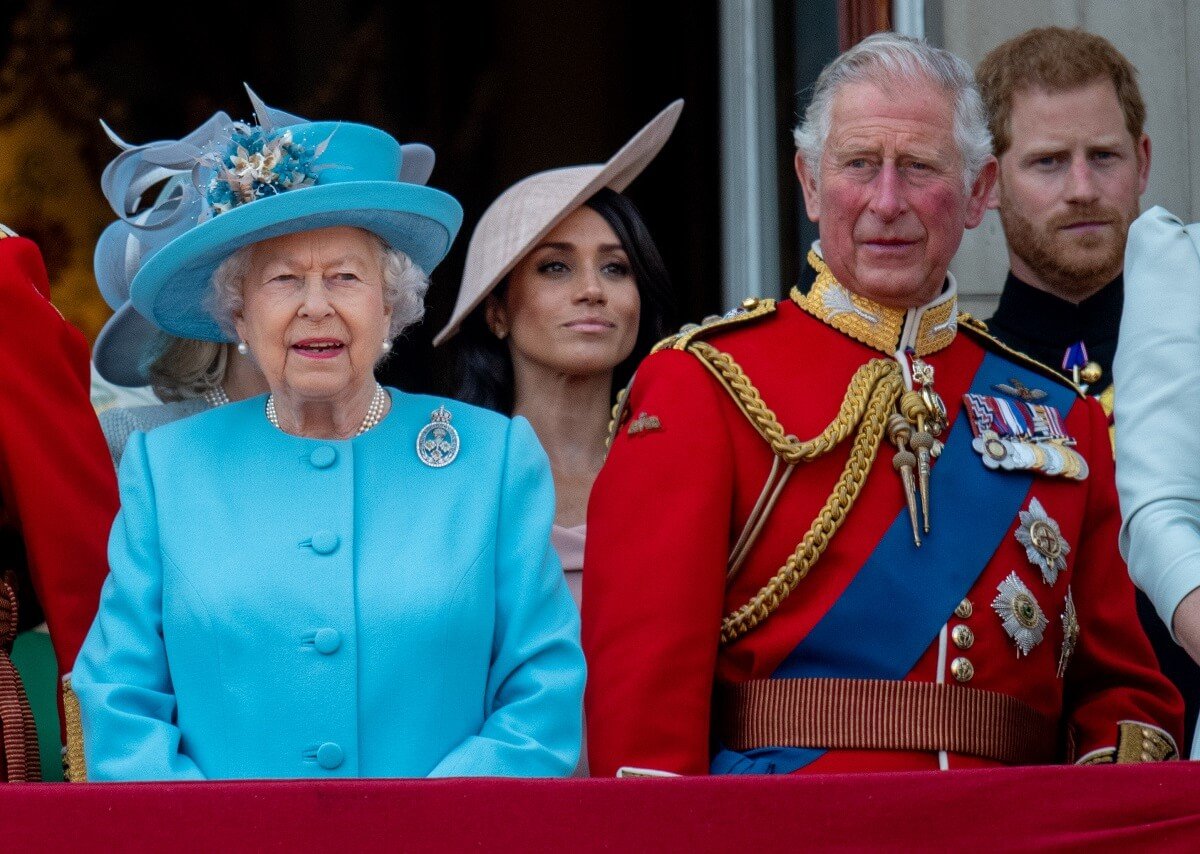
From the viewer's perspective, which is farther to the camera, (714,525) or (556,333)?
(556,333)

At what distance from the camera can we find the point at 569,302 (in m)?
3.95

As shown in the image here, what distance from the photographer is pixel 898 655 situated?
118 inches

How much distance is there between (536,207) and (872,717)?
1.42m

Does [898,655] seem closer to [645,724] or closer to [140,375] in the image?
[645,724]

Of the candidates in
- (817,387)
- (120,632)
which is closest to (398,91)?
(817,387)

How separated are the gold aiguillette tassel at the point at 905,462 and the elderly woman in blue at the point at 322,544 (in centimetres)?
53

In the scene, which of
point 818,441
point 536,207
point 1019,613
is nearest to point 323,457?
point 818,441

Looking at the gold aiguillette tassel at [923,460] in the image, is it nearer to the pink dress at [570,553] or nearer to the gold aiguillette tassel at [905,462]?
the gold aiguillette tassel at [905,462]

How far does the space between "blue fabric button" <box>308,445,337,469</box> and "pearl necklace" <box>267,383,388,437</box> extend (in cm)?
6

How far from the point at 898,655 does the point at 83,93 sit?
15.3ft

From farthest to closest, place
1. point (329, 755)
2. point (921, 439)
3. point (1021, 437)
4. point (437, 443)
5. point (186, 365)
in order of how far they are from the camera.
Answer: point (186, 365) < point (1021, 437) < point (921, 439) < point (437, 443) < point (329, 755)

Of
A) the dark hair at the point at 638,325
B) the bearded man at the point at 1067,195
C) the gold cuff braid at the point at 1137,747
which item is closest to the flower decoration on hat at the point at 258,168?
the dark hair at the point at 638,325

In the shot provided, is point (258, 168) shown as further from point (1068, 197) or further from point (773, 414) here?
point (1068, 197)

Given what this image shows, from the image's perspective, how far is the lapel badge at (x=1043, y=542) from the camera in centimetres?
309
